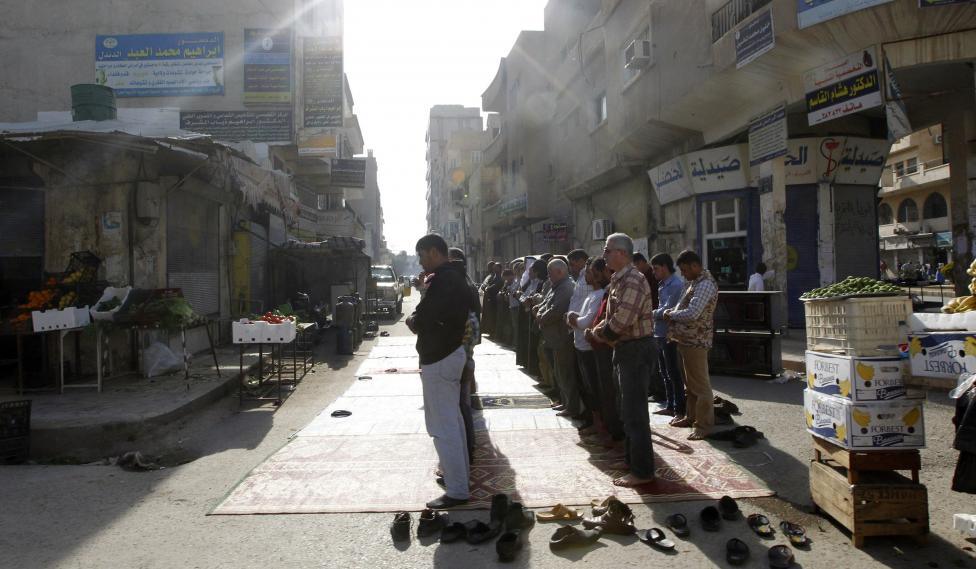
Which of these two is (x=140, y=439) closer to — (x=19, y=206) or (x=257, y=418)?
(x=257, y=418)

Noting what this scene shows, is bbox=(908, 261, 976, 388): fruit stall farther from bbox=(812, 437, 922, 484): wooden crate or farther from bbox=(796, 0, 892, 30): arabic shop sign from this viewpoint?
bbox=(796, 0, 892, 30): arabic shop sign

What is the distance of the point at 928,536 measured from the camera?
3.57 metres

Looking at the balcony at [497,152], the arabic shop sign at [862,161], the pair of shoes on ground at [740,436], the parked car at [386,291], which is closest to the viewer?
the pair of shoes on ground at [740,436]

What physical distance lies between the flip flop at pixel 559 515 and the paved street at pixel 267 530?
7 cm

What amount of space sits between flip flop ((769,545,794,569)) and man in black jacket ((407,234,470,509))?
1972 mm

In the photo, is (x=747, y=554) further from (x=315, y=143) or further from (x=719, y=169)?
(x=315, y=143)

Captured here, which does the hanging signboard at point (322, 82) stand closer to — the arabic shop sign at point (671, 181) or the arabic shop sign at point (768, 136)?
the arabic shop sign at point (671, 181)

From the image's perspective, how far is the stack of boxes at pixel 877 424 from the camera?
3484 mm

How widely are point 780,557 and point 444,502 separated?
7.01ft

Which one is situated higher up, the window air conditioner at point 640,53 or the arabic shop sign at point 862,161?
the window air conditioner at point 640,53

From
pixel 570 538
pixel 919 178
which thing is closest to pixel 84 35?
pixel 570 538

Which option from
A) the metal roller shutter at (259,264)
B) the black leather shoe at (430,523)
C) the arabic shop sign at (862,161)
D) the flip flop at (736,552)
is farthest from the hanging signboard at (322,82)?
the flip flop at (736,552)

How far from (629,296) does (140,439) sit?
5340 millimetres

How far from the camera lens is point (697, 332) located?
582 cm
